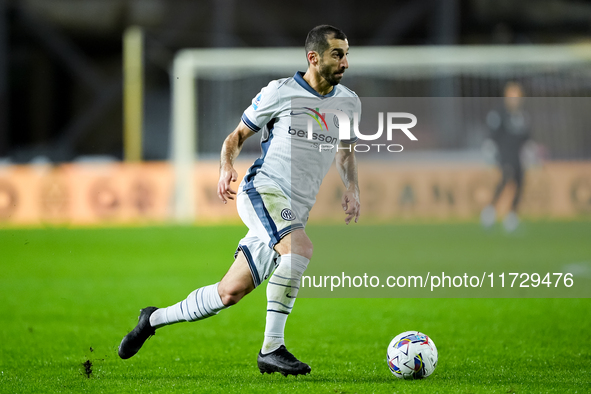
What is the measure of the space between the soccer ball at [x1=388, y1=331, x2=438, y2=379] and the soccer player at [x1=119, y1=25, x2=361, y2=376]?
514 millimetres

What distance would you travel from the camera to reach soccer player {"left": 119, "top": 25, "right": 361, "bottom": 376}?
4.87m

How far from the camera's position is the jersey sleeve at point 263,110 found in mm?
5094

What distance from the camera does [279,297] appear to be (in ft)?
16.2

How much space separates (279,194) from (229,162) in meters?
0.35

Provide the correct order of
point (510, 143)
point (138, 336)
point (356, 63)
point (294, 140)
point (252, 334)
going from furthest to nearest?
point (356, 63)
point (510, 143)
point (252, 334)
point (138, 336)
point (294, 140)

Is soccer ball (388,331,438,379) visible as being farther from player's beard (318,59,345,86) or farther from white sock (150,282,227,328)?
player's beard (318,59,345,86)

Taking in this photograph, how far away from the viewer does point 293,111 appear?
201 inches

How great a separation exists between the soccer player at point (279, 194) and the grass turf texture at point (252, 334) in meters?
0.36

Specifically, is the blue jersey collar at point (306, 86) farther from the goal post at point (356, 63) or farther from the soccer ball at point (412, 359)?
the goal post at point (356, 63)

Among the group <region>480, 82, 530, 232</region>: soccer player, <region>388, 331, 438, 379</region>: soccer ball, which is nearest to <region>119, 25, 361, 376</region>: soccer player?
<region>388, 331, 438, 379</region>: soccer ball

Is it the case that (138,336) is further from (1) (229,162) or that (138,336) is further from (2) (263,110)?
(2) (263,110)

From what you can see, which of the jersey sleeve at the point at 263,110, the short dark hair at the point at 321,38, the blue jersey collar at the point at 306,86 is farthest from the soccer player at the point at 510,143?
the jersey sleeve at the point at 263,110

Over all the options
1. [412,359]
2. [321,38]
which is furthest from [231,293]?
[321,38]

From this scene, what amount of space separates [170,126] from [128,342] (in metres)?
24.0
